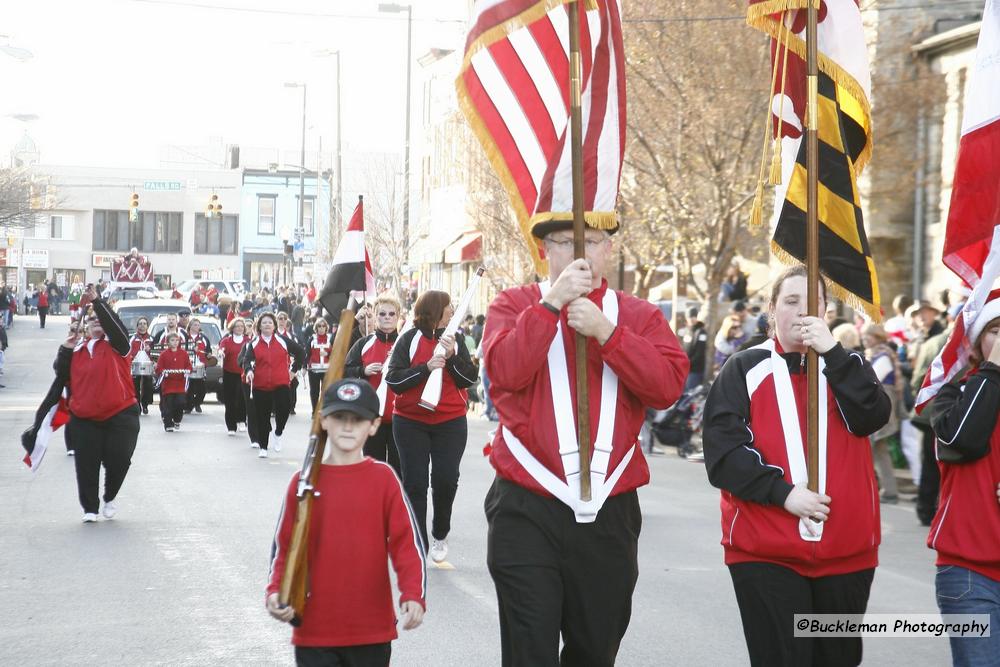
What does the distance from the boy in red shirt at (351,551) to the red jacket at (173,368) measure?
703 inches

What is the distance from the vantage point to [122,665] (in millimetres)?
7344

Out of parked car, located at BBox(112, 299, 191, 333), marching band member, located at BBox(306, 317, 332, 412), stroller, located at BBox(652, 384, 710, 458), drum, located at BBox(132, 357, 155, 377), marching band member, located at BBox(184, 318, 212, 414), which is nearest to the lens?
stroller, located at BBox(652, 384, 710, 458)

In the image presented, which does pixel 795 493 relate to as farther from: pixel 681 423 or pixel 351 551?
pixel 681 423

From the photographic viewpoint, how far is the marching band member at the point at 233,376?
22141 mm

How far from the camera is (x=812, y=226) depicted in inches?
206

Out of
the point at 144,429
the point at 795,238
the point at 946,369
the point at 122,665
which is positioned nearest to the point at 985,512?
the point at 946,369

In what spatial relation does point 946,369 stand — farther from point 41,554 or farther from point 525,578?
point 41,554

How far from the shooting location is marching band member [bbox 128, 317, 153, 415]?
23577mm

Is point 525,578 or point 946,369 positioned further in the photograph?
point 946,369

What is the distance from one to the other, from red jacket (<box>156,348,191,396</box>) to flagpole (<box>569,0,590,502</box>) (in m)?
17.9

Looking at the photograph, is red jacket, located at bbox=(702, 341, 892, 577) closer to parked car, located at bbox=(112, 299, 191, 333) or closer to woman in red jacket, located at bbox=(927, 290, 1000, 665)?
woman in red jacket, located at bbox=(927, 290, 1000, 665)

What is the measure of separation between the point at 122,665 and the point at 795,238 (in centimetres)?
416

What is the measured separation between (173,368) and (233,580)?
13279 millimetres

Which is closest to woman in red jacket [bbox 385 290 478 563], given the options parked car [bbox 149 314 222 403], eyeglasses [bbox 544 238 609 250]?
eyeglasses [bbox 544 238 609 250]
